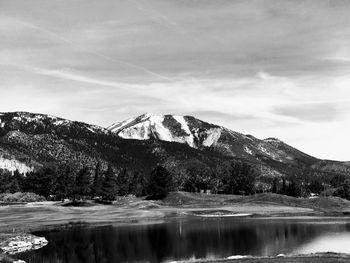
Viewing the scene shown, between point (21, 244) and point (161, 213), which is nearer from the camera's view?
point (21, 244)

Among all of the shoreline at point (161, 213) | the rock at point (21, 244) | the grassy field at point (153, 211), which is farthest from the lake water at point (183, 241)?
the grassy field at point (153, 211)

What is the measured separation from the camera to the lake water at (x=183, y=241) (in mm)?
74562

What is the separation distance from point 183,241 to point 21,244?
99.1 feet

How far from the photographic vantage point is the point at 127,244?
8794 cm

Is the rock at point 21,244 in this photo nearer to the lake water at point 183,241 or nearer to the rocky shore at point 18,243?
the rocky shore at point 18,243

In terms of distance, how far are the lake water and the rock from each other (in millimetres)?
2308

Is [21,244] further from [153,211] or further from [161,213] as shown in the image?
[153,211]

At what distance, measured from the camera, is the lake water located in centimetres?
7456

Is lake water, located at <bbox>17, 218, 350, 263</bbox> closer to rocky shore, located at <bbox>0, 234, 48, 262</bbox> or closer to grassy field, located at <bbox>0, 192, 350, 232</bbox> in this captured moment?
rocky shore, located at <bbox>0, 234, 48, 262</bbox>

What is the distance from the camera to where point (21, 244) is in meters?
80.8

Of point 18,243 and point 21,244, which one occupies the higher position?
point 18,243

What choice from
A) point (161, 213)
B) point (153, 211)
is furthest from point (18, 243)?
point (153, 211)

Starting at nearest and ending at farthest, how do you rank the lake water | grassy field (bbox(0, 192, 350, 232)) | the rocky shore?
1. the lake water
2. the rocky shore
3. grassy field (bbox(0, 192, 350, 232))

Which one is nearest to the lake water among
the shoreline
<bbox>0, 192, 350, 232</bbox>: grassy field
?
the shoreline
